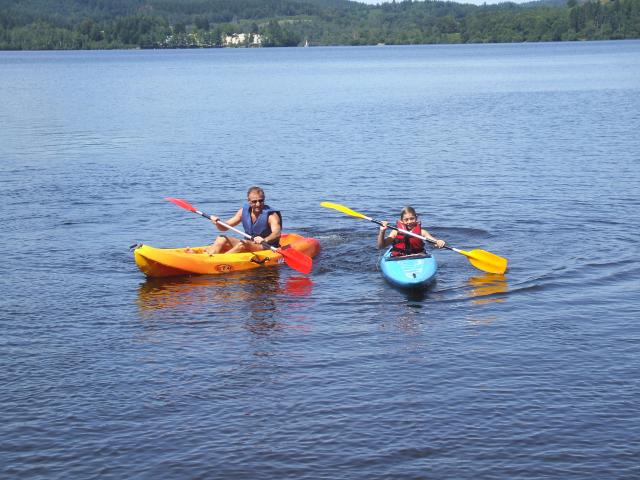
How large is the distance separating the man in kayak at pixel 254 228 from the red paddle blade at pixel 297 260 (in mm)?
537

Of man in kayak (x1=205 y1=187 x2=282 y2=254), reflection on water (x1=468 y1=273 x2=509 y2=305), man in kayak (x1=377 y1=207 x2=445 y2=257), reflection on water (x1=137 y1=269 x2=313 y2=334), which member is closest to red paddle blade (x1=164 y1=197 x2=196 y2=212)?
man in kayak (x1=205 y1=187 x2=282 y2=254)

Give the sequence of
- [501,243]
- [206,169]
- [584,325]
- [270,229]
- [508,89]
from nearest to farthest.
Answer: [584,325], [270,229], [501,243], [206,169], [508,89]

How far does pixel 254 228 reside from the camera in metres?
17.0

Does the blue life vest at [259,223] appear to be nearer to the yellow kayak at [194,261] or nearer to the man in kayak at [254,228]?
the man in kayak at [254,228]

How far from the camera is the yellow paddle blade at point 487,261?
53.1 ft

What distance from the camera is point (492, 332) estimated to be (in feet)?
43.9

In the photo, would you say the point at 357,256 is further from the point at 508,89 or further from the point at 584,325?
the point at 508,89

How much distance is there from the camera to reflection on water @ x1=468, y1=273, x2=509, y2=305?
1504cm

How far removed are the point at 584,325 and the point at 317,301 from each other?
413 cm

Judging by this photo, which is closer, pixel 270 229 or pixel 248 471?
pixel 248 471

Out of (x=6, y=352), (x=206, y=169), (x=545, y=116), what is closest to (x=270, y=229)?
(x=6, y=352)

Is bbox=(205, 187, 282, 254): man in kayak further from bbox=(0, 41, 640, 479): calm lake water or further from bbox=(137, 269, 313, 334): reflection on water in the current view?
bbox=(0, 41, 640, 479): calm lake water

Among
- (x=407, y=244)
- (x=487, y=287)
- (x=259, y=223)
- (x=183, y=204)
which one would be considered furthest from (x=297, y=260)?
(x=487, y=287)

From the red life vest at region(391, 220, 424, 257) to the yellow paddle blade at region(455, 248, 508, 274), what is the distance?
0.69 m
